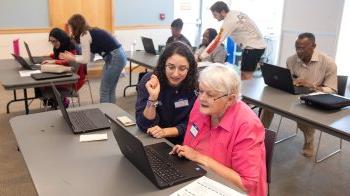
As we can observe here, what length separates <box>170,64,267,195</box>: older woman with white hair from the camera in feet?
4.51

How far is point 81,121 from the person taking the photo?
76.9 inches

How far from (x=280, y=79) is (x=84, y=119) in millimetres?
1680

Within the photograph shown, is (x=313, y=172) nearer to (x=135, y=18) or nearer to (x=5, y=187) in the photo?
(x=5, y=187)

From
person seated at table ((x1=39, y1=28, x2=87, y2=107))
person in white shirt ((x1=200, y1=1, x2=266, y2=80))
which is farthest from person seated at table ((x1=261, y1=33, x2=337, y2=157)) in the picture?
person seated at table ((x1=39, y1=28, x2=87, y2=107))

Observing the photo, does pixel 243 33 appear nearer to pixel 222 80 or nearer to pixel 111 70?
pixel 111 70

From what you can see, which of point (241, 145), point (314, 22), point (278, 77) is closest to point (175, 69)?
point (241, 145)

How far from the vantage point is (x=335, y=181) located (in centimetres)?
278

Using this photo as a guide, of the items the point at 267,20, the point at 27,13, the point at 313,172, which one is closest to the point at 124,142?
the point at 313,172

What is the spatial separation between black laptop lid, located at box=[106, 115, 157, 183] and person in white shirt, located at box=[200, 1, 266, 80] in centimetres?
268

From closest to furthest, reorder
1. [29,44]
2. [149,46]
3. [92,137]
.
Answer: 1. [92,137]
2. [149,46]
3. [29,44]

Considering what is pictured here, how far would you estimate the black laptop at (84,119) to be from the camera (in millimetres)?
1824

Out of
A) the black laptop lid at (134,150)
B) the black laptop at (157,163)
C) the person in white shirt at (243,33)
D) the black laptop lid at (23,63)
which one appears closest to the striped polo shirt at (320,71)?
the person in white shirt at (243,33)

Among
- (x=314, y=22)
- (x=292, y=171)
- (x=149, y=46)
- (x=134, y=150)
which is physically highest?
(x=314, y=22)

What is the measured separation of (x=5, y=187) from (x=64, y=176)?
1.52m
